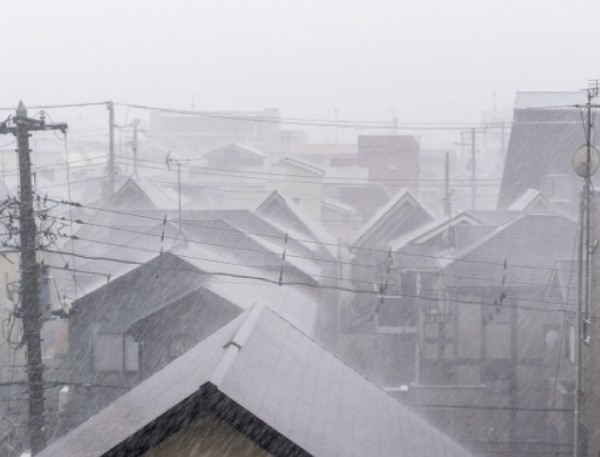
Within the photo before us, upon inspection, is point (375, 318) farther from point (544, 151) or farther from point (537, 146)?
point (537, 146)

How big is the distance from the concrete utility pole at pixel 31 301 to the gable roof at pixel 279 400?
10.2 feet

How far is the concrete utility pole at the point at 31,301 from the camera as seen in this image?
1157 cm

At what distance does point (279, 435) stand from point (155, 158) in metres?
52.8

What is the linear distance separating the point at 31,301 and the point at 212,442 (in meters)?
6.55

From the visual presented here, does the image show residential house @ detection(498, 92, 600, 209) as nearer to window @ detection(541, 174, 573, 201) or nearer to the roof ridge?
window @ detection(541, 174, 573, 201)

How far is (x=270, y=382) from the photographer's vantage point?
23.7 ft

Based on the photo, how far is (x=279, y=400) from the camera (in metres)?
6.84

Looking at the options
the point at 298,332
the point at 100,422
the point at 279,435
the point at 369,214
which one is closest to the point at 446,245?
the point at 298,332

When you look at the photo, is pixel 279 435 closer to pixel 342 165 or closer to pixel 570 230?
pixel 570 230

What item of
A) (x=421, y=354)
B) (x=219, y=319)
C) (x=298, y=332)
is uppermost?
(x=298, y=332)

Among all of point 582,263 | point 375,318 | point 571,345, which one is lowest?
point 375,318

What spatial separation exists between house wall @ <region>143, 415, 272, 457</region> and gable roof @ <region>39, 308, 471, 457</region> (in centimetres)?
12

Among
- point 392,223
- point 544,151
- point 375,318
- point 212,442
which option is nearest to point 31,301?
point 212,442

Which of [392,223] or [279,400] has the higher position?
[279,400]
